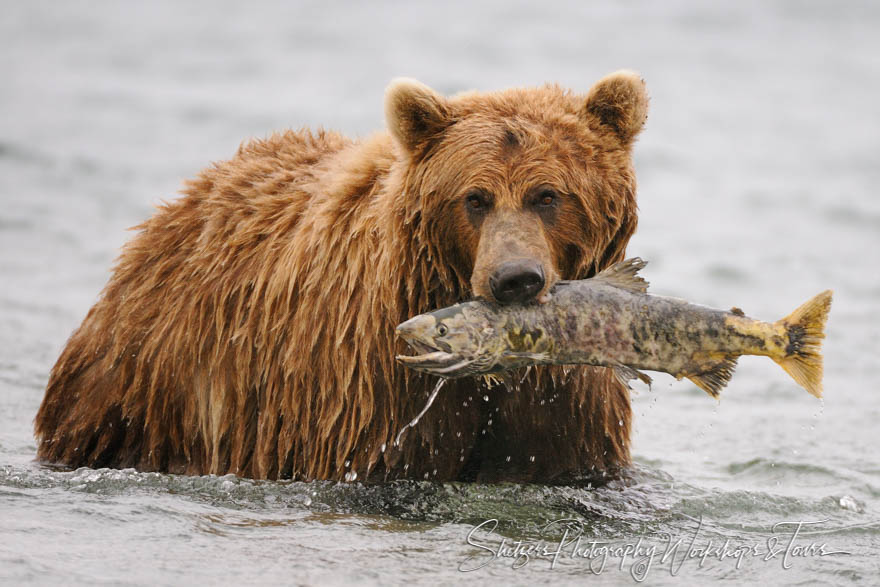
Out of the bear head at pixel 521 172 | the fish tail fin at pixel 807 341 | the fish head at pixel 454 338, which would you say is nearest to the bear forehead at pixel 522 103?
the bear head at pixel 521 172

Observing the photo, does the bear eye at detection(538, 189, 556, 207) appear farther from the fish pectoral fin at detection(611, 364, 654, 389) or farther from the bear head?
the fish pectoral fin at detection(611, 364, 654, 389)

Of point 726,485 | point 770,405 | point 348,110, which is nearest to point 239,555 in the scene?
point 726,485

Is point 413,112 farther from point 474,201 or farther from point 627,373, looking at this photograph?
point 627,373

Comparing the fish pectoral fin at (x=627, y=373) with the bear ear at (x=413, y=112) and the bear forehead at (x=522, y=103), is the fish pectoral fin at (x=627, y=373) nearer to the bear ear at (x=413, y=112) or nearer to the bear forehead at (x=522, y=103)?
the bear forehead at (x=522, y=103)

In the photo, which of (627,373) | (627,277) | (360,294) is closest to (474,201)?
(627,277)

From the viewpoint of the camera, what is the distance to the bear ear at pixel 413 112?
539 centimetres

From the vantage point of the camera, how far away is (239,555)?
5.07 metres

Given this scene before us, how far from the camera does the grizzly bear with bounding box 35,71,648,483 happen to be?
5348mm

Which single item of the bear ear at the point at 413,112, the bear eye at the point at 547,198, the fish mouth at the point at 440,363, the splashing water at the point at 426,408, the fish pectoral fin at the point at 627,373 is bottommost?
the splashing water at the point at 426,408

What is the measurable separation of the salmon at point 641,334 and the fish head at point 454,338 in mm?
80

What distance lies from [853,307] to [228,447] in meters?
8.27

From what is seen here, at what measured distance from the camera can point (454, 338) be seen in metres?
4.83

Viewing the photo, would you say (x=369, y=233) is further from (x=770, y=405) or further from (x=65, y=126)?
(x=65, y=126)

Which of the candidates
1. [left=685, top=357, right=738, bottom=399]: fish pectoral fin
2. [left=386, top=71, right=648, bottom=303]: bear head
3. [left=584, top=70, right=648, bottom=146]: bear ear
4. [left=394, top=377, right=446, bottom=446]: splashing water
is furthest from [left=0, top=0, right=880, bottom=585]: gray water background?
[left=584, top=70, right=648, bottom=146]: bear ear
